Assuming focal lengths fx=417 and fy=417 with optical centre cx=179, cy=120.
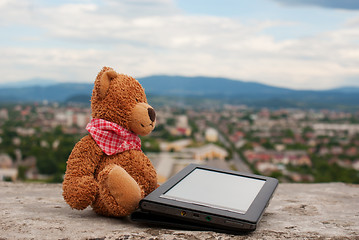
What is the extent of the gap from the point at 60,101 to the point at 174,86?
24.8 meters

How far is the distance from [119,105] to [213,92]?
93.6m

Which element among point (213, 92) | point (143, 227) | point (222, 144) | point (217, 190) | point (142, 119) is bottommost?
point (222, 144)

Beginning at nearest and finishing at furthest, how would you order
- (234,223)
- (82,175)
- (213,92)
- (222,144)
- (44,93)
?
(234,223) → (82,175) → (222,144) → (44,93) → (213,92)

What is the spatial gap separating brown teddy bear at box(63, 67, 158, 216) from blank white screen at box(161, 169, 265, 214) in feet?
0.53

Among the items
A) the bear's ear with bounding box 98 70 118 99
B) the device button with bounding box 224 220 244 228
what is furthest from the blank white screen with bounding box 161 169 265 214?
the bear's ear with bounding box 98 70 118 99

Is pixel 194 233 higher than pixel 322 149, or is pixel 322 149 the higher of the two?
pixel 194 233

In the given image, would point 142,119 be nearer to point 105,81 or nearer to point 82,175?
point 105,81

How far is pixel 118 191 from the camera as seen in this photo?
1529mm

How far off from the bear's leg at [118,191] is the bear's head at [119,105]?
22cm

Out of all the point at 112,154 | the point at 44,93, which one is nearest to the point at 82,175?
the point at 112,154

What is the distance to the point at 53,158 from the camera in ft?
75.7

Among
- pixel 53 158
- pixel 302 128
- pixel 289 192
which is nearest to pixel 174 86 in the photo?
pixel 302 128

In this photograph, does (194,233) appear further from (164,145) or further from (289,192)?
(164,145)

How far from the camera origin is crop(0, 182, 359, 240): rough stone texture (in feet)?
4.43
